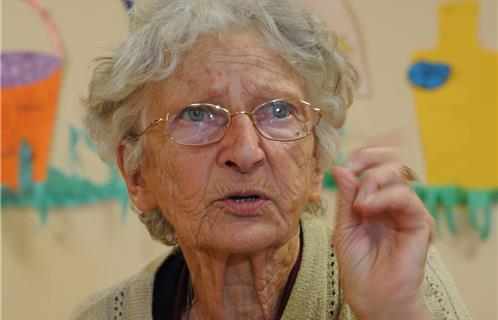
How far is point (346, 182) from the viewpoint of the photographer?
37.8 inches

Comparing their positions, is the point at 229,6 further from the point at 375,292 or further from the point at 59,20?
the point at 59,20

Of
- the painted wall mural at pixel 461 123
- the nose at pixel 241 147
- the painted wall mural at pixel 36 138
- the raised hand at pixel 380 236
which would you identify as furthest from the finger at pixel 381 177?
the painted wall mural at pixel 36 138

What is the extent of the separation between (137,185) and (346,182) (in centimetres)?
59

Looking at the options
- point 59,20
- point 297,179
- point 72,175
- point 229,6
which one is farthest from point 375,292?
point 59,20

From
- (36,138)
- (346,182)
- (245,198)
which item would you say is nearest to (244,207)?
(245,198)

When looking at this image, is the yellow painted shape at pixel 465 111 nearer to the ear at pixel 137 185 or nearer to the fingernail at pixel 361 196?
the ear at pixel 137 185

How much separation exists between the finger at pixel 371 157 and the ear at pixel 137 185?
57 centimetres

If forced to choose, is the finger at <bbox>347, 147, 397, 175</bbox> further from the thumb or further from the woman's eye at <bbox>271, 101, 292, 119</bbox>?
the woman's eye at <bbox>271, 101, 292, 119</bbox>

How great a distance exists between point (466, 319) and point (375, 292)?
35cm

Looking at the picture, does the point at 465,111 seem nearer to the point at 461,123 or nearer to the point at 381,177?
the point at 461,123

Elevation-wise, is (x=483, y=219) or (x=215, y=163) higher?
(x=215, y=163)

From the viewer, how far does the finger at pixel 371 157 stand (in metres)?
0.93

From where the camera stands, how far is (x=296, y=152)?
1.21 m

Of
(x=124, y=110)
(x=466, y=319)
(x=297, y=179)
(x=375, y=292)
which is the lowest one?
(x=466, y=319)
